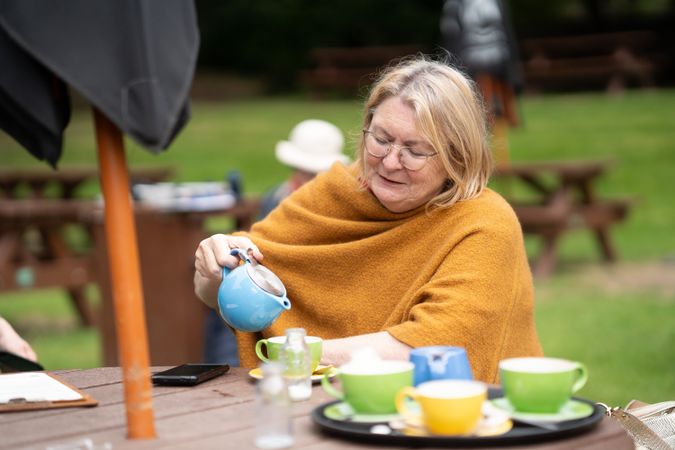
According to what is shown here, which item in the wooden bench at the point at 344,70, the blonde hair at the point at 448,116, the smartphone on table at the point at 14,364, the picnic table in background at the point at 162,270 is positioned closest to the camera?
the blonde hair at the point at 448,116

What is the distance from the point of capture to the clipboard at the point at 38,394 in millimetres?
2596

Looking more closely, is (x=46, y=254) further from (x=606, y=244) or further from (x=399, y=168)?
(x=399, y=168)

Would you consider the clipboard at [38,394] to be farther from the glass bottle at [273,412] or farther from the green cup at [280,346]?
the glass bottle at [273,412]

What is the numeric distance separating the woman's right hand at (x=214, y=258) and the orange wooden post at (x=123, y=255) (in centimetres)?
94

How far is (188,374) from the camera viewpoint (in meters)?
2.82

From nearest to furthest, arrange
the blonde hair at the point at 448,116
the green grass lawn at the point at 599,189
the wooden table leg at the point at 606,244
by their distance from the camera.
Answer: the blonde hair at the point at 448,116 → the green grass lawn at the point at 599,189 → the wooden table leg at the point at 606,244

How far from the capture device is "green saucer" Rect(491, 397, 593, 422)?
2236 mm

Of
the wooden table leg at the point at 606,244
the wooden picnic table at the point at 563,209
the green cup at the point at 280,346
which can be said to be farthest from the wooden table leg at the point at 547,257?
the green cup at the point at 280,346

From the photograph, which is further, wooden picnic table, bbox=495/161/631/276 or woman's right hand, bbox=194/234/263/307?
wooden picnic table, bbox=495/161/631/276

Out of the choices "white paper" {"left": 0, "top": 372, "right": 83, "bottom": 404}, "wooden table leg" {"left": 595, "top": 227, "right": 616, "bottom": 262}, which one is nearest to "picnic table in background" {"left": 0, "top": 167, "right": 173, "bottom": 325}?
"wooden table leg" {"left": 595, "top": 227, "right": 616, "bottom": 262}

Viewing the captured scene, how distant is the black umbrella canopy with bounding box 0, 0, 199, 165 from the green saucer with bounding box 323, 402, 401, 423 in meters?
0.64

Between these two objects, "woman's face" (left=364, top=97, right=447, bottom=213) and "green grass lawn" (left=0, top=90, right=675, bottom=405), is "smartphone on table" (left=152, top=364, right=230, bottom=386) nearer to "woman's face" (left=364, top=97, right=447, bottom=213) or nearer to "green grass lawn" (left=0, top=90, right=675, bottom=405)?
"woman's face" (left=364, top=97, right=447, bottom=213)

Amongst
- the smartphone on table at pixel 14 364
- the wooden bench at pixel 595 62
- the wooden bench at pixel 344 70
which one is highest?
the wooden bench at pixel 344 70

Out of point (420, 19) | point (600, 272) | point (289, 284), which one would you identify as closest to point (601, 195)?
point (600, 272)
